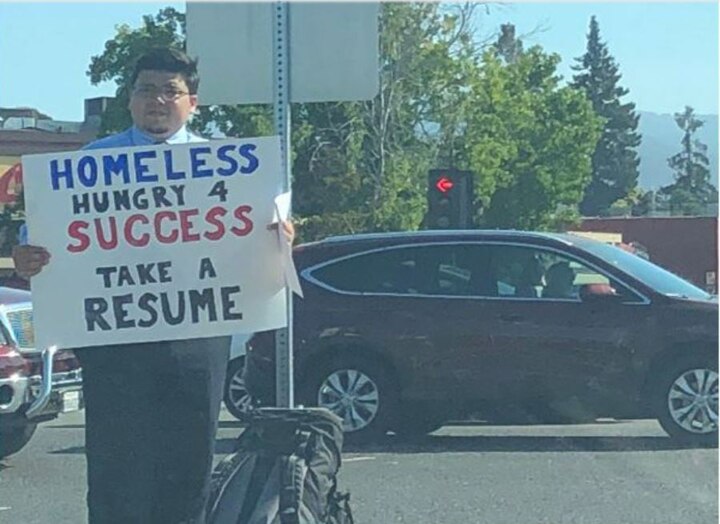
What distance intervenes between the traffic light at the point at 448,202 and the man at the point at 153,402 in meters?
11.8

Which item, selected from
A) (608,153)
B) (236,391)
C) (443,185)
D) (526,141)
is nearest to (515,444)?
(236,391)

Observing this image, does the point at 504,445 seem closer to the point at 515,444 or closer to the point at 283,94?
the point at 515,444

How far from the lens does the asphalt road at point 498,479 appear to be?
7824mm

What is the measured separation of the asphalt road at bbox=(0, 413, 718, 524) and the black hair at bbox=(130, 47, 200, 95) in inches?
138

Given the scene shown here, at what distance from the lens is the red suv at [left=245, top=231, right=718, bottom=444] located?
1012cm

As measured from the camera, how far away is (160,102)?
4.68 m

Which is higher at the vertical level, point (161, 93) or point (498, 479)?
point (161, 93)

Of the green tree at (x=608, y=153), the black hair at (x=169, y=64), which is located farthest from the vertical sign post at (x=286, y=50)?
the green tree at (x=608, y=153)

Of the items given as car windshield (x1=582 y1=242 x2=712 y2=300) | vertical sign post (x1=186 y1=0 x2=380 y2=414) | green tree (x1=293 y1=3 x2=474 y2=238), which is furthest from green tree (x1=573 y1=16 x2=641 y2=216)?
vertical sign post (x1=186 y1=0 x2=380 y2=414)

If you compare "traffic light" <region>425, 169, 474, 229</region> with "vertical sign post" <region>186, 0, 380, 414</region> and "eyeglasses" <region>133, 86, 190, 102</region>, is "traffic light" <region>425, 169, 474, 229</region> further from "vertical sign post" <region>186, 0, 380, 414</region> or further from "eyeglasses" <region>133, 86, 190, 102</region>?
"eyeglasses" <region>133, 86, 190, 102</region>

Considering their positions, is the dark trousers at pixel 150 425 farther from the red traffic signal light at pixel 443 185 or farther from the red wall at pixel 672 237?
the red wall at pixel 672 237

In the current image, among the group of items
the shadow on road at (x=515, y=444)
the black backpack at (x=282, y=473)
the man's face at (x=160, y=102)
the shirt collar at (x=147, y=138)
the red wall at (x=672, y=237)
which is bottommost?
the red wall at (x=672, y=237)

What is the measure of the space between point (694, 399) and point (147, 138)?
6231 millimetres

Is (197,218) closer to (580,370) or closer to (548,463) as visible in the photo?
(548,463)
